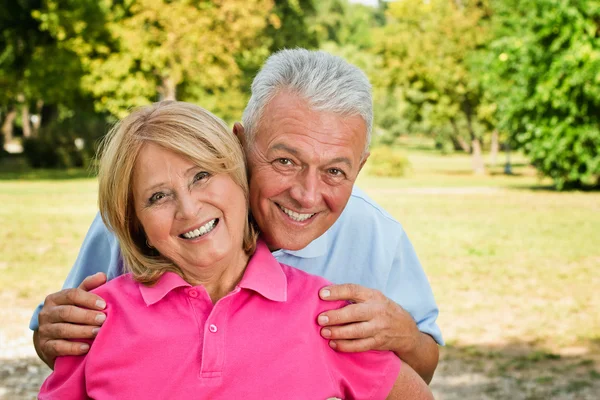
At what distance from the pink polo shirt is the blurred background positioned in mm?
1179

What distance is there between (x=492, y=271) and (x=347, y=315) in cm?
790

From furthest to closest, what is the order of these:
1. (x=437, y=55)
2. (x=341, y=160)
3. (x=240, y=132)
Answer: (x=437, y=55) → (x=240, y=132) → (x=341, y=160)

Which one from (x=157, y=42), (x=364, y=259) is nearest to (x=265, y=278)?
(x=364, y=259)

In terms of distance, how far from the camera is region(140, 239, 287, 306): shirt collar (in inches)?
90.8

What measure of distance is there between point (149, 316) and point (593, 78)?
17.8 m

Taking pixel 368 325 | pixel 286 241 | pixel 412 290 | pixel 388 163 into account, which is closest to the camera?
pixel 368 325

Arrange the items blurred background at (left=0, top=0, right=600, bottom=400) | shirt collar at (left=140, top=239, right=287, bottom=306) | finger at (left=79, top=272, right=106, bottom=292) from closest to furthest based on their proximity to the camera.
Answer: shirt collar at (left=140, top=239, right=287, bottom=306), finger at (left=79, top=272, right=106, bottom=292), blurred background at (left=0, top=0, right=600, bottom=400)

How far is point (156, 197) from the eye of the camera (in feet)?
7.64

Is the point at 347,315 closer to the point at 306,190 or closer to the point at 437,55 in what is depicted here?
the point at 306,190

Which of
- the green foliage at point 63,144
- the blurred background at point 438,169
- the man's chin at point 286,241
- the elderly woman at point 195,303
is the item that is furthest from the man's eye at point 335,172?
the green foliage at point 63,144

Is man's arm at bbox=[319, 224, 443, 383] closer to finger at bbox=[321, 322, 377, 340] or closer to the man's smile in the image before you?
finger at bbox=[321, 322, 377, 340]

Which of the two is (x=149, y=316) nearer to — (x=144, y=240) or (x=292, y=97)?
(x=144, y=240)

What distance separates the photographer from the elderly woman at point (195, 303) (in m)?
2.22

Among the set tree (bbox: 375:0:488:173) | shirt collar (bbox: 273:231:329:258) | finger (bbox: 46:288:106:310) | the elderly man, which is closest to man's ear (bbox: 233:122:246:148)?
the elderly man
